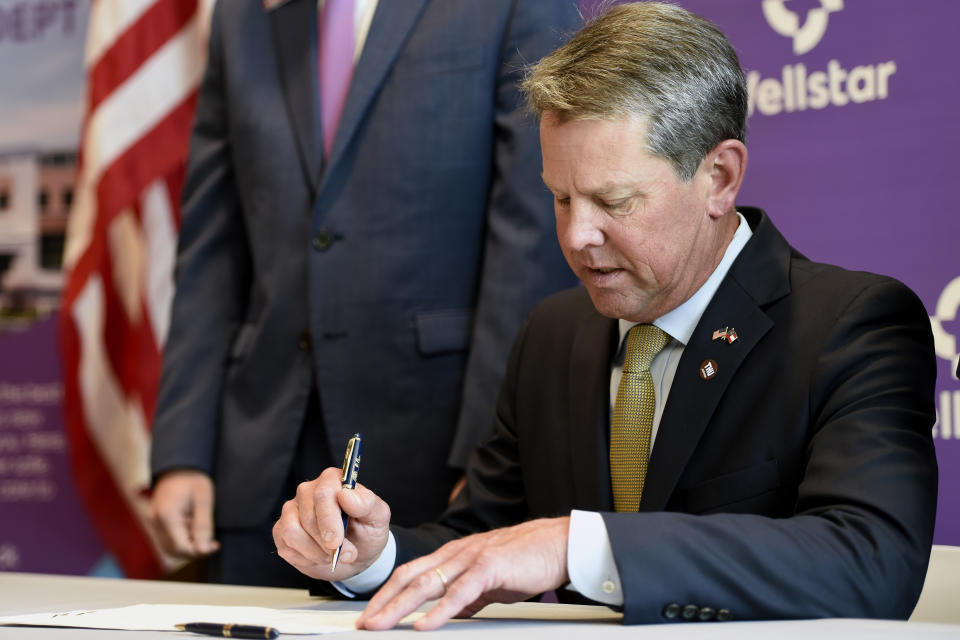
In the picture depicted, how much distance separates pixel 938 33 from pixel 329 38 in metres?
1.27

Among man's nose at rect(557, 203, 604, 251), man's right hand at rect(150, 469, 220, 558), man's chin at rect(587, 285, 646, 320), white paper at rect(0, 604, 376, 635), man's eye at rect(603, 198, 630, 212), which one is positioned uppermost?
man's eye at rect(603, 198, 630, 212)

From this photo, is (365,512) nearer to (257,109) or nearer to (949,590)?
(949,590)

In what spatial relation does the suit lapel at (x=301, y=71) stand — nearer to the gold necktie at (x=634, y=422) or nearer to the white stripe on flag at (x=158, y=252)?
the gold necktie at (x=634, y=422)

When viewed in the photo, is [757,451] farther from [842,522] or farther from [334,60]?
[334,60]

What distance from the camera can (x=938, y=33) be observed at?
7.95 feet

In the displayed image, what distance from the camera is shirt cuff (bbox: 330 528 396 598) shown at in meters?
1.72

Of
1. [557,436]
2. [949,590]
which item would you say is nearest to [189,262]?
[557,436]

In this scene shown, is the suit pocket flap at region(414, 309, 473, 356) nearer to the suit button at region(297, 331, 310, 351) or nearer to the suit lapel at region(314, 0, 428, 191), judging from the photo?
the suit button at region(297, 331, 310, 351)

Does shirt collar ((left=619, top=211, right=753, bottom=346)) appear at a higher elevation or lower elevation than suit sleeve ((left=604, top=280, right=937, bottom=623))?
higher

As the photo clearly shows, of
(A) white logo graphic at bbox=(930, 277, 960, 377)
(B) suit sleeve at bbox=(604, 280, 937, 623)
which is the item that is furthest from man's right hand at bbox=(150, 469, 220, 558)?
(A) white logo graphic at bbox=(930, 277, 960, 377)

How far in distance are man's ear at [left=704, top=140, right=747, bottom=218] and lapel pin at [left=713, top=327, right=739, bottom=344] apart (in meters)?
0.18

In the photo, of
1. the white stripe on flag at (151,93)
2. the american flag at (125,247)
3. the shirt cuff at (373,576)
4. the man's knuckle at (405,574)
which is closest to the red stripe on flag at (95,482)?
the american flag at (125,247)

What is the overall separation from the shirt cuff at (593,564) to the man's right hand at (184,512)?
1382 mm

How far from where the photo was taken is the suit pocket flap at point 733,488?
1686 millimetres
